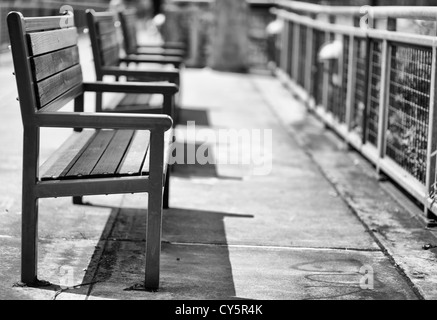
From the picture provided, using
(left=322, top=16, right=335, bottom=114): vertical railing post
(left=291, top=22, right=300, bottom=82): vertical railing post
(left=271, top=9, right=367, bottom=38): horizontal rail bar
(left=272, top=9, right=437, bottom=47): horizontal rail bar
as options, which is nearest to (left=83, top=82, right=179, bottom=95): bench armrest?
(left=272, top=9, right=437, bottom=47): horizontal rail bar

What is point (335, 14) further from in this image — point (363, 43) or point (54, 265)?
point (54, 265)

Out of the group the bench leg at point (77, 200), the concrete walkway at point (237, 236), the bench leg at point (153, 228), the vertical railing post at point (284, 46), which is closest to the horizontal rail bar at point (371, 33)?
the concrete walkway at point (237, 236)

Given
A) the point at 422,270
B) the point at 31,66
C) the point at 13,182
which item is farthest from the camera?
the point at 13,182

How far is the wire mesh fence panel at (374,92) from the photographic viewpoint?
316 inches

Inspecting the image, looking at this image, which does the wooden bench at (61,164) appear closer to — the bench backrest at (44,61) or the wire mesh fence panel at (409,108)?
the bench backrest at (44,61)

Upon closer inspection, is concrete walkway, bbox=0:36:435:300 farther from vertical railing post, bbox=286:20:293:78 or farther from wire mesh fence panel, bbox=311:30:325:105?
vertical railing post, bbox=286:20:293:78

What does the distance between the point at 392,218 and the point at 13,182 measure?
279 cm

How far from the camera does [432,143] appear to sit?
593 cm

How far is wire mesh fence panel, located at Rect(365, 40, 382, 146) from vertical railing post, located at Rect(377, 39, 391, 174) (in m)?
0.48

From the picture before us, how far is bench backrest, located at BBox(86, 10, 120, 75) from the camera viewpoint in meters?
7.19

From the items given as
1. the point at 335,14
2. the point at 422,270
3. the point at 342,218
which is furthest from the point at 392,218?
the point at 335,14

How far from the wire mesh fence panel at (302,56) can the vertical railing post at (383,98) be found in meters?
6.13

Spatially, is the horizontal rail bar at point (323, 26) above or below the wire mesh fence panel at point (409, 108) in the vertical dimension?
above

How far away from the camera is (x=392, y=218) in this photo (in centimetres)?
629
